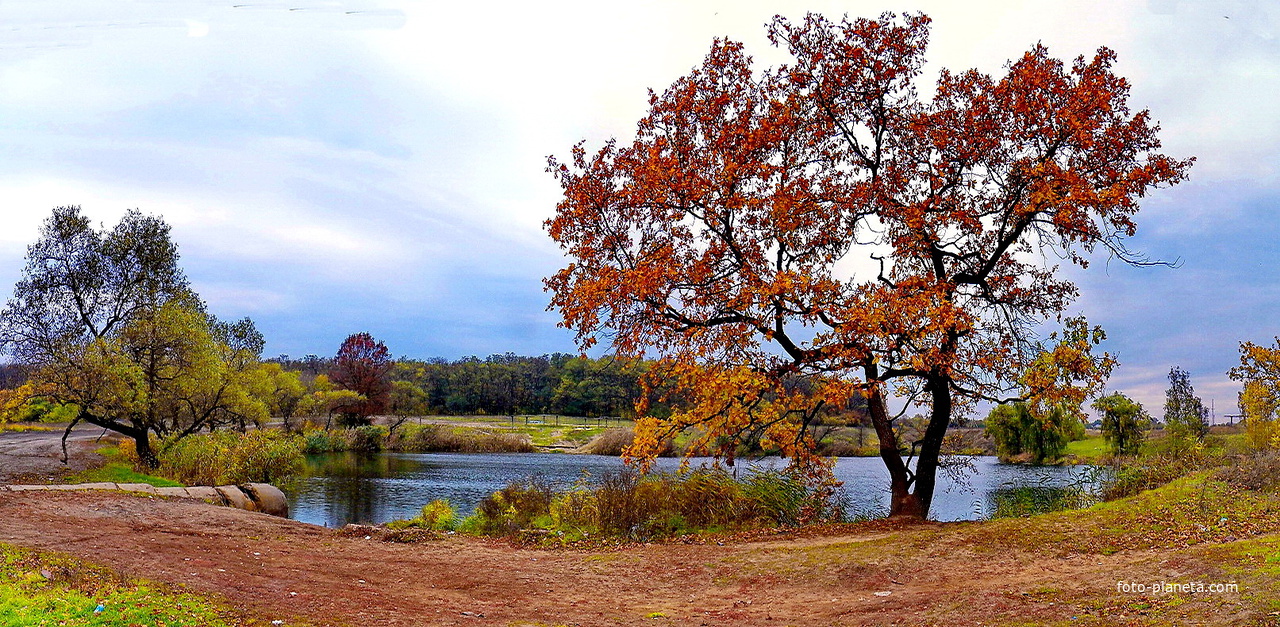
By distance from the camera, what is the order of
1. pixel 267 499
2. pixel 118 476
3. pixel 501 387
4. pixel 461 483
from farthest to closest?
pixel 501 387 < pixel 461 483 < pixel 118 476 < pixel 267 499

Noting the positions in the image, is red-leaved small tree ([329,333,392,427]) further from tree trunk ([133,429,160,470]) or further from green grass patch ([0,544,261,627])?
green grass patch ([0,544,261,627])

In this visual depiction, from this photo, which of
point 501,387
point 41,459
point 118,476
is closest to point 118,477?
point 118,476

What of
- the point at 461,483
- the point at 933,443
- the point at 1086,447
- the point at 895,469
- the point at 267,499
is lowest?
the point at 1086,447

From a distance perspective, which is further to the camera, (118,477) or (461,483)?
(461,483)

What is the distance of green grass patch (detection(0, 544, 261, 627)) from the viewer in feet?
24.6

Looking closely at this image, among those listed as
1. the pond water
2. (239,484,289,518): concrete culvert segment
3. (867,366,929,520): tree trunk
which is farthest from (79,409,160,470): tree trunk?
(867,366,929,520): tree trunk

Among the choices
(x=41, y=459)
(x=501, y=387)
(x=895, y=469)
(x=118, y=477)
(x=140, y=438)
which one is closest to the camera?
(x=895, y=469)

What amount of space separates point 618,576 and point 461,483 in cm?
2214

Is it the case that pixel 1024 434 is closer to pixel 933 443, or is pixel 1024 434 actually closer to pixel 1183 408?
pixel 1183 408

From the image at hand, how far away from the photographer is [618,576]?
12.0 meters

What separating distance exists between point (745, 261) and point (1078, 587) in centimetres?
820

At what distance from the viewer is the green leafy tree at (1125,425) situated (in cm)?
3084

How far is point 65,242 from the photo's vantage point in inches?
1278

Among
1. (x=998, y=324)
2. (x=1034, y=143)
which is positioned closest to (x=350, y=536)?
(x=998, y=324)
